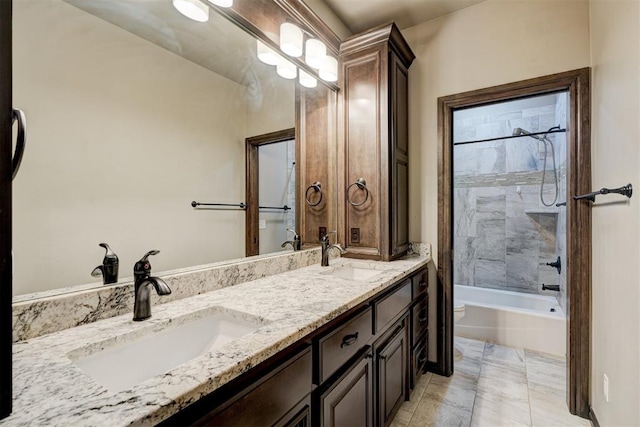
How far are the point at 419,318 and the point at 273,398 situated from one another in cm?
153

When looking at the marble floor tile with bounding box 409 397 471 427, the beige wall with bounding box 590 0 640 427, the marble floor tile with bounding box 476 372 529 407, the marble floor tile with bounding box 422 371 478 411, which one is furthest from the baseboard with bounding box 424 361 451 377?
the beige wall with bounding box 590 0 640 427

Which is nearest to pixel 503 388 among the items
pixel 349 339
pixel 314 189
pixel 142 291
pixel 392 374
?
pixel 392 374

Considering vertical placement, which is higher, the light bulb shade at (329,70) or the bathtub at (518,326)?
the light bulb shade at (329,70)

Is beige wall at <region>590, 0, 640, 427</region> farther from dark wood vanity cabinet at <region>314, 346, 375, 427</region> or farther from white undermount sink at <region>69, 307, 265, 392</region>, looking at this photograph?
white undermount sink at <region>69, 307, 265, 392</region>

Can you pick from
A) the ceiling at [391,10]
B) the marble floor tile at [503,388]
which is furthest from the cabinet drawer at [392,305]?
the ceiling at [391,10]

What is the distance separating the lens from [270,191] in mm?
1773

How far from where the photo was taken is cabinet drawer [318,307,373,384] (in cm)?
103

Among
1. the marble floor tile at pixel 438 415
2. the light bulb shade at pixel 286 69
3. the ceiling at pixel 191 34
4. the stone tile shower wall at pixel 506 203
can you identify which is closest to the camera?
the ceiling at pixel 191 34

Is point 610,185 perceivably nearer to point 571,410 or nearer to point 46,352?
point 571,410

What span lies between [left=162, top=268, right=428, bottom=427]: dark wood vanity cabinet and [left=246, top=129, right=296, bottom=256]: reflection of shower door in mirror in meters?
0.71

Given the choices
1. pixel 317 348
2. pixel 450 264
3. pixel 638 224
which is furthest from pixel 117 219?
pixel 450 264

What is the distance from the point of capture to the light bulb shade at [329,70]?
2.12 meters

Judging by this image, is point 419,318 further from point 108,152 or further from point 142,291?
point 108,152

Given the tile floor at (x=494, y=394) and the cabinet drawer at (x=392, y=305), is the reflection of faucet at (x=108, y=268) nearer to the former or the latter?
the cabinet drawer at (x=392, y=305)
